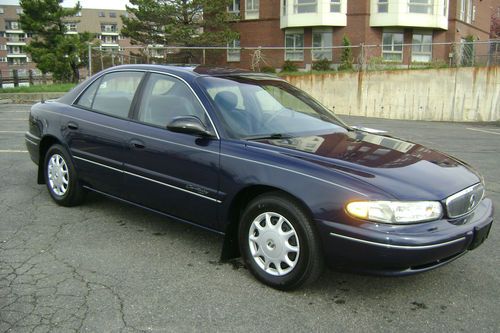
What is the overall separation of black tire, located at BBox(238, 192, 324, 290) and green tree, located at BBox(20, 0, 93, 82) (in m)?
30.3

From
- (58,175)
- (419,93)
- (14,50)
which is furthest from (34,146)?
(14,50)

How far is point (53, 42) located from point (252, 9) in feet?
43.9

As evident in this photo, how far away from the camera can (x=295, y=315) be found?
10.3 feet

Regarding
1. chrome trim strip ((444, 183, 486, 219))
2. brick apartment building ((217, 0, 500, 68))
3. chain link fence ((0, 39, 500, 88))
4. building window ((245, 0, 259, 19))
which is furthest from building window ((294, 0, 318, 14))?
chrome trim strip ((444, 183, 486, 219))

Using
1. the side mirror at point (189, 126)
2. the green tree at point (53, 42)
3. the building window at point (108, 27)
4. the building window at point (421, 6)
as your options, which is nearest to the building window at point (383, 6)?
the building window at point (421, 6)

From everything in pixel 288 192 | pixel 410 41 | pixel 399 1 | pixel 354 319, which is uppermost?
pixel 399 1

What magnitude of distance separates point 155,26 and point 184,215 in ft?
101

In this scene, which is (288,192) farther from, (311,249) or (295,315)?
(295,315)

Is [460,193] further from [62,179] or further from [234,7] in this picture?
[234,7]

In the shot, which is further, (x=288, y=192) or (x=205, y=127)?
(x=205, y=127)

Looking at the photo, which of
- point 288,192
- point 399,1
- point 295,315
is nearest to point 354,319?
point 295,315

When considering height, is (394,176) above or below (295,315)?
above

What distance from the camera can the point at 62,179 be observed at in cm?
529

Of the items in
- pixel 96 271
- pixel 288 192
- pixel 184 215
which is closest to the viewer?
pixel 288 192
